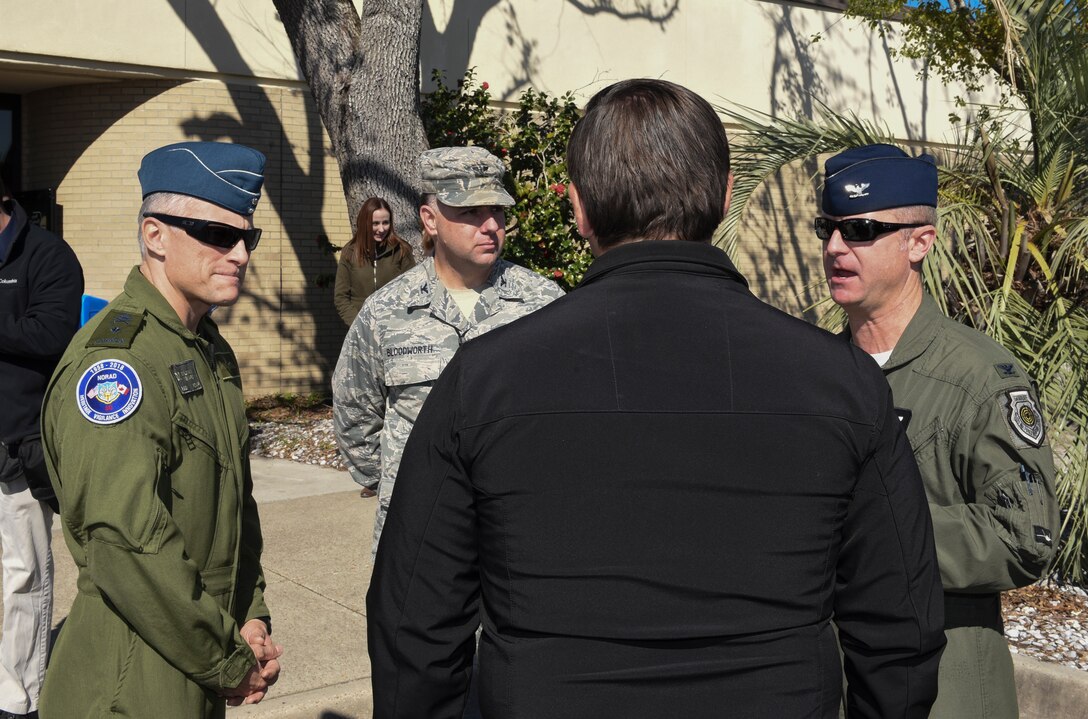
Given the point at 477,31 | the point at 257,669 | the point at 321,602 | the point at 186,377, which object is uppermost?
the point at 477,31

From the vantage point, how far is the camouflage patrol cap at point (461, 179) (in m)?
3.75

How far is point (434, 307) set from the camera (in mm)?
Result: 3803

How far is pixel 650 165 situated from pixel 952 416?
1.18 metres

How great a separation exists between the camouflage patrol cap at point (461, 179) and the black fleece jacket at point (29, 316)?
60.7 inches

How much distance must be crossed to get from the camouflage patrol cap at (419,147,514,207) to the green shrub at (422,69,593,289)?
4819mm

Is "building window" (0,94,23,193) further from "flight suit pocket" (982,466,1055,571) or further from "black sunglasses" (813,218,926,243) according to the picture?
"flight suit pocket" (982,466,1055,571)

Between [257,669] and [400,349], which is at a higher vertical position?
[400,349]

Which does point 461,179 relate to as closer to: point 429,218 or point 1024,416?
point 429,218

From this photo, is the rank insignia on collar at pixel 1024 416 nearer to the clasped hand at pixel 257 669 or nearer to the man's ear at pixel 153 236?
the clasped hand at pixel 257 669

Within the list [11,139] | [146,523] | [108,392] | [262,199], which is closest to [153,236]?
[108,392]

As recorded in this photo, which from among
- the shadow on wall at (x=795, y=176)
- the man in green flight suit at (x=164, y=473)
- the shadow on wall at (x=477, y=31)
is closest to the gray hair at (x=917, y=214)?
the man in green flight suit at (x=164, y=473)

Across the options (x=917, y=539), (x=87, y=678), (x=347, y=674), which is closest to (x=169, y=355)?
(x=87, y=678)

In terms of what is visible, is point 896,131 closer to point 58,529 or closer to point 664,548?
point 58,529

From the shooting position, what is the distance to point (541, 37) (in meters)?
12.8
